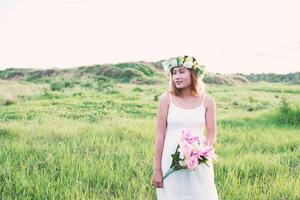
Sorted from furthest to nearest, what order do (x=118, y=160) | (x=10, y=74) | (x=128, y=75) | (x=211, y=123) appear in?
(x=10, y=74) < (x=128, y=75) < (x=118, y=160) < (x=211, y=123)

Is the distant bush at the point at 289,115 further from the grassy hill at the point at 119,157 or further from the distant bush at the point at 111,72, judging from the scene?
the distant bush at the point at 111,72

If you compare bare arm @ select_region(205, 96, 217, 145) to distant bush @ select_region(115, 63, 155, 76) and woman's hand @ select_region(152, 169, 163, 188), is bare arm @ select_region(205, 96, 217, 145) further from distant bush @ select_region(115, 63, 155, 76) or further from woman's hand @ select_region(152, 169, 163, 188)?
distant bush @ select_region(115, 63, 155, 76)

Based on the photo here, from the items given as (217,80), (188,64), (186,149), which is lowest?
(217,80)

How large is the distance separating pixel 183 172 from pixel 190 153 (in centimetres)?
30

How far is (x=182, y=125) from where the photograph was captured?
4.73 m

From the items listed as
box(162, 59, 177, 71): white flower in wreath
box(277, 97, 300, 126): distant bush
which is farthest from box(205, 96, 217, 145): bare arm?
box(277, 97, 300, 126): distant bush

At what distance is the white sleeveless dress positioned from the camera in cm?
464

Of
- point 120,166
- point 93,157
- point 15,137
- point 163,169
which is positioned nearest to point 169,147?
point 163,169

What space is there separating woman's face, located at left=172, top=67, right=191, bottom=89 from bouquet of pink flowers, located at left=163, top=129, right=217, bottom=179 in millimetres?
467

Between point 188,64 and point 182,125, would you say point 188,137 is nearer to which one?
point 182,125

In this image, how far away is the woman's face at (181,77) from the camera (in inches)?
189

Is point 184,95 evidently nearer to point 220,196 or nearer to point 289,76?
point 220,196

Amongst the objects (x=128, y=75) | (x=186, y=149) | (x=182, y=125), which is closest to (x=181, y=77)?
(x=182, y=125)

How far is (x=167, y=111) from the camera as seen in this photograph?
4793mm
